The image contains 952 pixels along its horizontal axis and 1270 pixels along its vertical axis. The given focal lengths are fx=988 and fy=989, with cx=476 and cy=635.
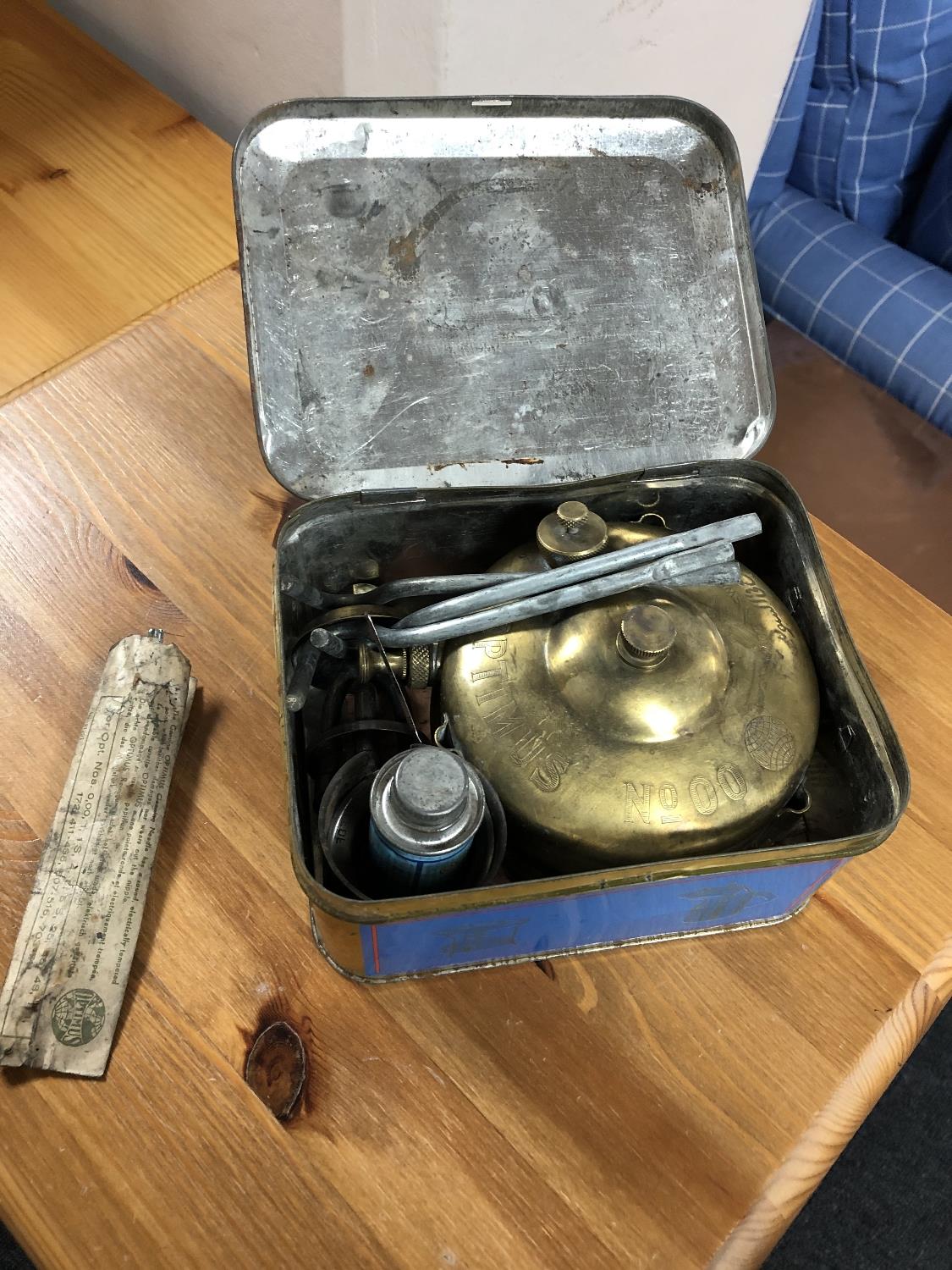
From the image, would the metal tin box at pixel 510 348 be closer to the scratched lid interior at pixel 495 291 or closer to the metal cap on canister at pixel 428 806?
the scratched lid interior at pixel 495 291

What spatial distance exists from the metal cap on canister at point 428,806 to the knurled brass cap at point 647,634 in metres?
0.12

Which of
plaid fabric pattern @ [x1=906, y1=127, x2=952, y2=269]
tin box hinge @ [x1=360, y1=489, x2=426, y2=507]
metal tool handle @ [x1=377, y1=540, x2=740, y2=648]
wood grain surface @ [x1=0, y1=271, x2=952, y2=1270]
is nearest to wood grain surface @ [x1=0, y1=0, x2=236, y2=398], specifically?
wood grain surface @ [x1=0, y1=271, x2=952, y2=1270]

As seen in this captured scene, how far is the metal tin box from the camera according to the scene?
0.64 meters

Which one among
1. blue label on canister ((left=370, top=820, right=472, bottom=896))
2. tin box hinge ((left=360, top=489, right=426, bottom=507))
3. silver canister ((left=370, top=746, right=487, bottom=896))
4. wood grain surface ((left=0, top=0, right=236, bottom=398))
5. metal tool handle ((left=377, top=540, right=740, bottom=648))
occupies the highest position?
wood grain surface ((left=0, top=0, right=236, bottom=398))

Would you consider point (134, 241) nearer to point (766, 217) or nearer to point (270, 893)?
point (270, 893)

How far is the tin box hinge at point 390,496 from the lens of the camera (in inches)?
25.1

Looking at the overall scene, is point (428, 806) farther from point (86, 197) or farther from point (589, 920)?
point (86, 197)

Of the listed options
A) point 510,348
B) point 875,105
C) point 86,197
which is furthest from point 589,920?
point 875,105

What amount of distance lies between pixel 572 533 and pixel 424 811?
8.9 inches

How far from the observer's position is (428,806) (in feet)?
1.59

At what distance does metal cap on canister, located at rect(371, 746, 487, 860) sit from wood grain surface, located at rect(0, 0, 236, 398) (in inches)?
23.1

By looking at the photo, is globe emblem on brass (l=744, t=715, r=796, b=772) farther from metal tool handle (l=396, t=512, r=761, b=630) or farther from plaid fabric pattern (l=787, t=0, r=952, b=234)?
plaid fabric pattern (l=787, t=0, r=952, b=234)

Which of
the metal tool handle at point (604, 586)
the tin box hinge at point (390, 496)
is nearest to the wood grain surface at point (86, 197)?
the tin box hinge at point (390, 496)

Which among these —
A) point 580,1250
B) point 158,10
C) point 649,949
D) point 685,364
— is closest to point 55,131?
point 158,10
